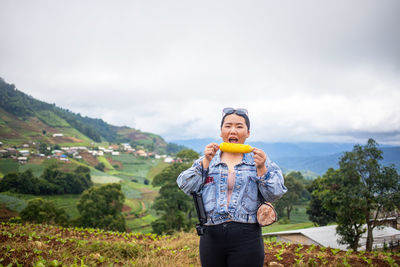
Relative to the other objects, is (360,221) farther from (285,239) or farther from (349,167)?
(285,239)

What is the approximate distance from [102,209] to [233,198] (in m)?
24.1

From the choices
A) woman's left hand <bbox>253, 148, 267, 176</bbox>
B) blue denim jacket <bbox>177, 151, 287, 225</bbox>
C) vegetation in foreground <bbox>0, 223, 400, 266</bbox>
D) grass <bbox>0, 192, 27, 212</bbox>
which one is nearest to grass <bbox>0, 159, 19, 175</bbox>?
grass <bbox>0, 192, 27, 212</bbox>

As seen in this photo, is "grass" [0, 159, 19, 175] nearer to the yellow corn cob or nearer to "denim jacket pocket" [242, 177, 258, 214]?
the yellow corn cob

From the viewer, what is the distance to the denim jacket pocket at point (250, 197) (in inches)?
94.8

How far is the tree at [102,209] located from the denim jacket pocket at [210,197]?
22.7 m

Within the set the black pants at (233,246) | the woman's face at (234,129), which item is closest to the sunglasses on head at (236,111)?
the woman's face at (234,129)

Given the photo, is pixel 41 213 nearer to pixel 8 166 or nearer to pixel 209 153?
pixel 209 153

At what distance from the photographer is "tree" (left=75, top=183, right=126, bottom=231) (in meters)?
22.4

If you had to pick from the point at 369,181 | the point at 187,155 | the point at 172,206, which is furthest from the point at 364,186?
the point at 187,155

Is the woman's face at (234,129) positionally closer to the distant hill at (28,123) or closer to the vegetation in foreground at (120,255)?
the vegetation in foreground at (120,255)

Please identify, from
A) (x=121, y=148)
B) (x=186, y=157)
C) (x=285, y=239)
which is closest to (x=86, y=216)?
(x=186, y=157)

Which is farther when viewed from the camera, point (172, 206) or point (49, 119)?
point (49, 119)

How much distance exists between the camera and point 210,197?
2.48 meters

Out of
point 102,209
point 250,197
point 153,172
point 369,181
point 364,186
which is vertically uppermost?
point 250,197
